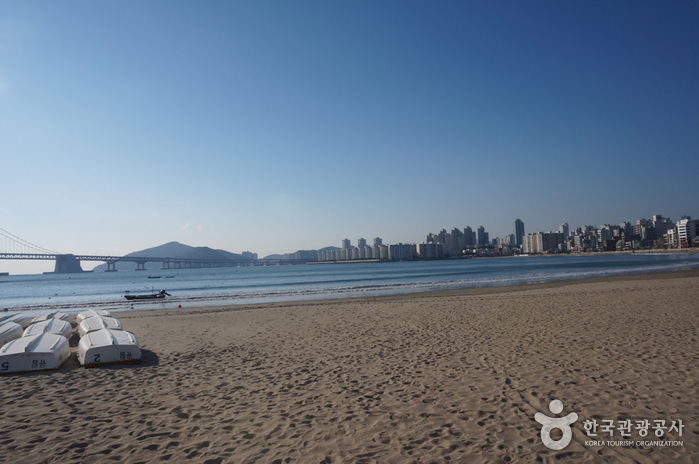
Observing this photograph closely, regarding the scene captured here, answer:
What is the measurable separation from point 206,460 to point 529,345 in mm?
7737

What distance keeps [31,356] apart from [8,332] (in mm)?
5026

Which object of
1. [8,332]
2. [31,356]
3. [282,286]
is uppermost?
[31,356]

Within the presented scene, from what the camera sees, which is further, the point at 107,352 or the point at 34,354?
the point at 107,352

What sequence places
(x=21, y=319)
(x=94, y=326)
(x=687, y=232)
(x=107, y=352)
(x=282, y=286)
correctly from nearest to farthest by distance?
(x=107, y=352), (x=94, y=326), (x=21, y=319), (x=282, y=286), (x=687, y=232)

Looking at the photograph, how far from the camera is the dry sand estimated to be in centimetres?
440

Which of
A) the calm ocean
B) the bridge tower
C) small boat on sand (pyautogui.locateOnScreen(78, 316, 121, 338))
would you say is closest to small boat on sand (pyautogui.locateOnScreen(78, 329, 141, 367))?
small boat on sand (pyautogui.locateOnScreen(78, 316, 121, 338))

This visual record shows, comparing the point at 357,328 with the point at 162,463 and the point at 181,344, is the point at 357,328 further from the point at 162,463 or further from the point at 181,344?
the point at 162,463

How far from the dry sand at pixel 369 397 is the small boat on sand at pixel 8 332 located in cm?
433

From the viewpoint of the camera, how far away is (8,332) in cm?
1161

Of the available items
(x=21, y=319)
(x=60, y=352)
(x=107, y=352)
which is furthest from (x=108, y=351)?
(x=21, y=319)

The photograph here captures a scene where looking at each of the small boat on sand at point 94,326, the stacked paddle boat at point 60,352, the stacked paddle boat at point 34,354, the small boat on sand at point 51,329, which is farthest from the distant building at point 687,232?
the stacked paddle boat at point 34,354

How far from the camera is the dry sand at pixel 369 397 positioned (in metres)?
4.40

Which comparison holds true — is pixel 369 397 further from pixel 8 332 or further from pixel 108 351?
pixel 8 332

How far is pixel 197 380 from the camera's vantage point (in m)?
7.52
